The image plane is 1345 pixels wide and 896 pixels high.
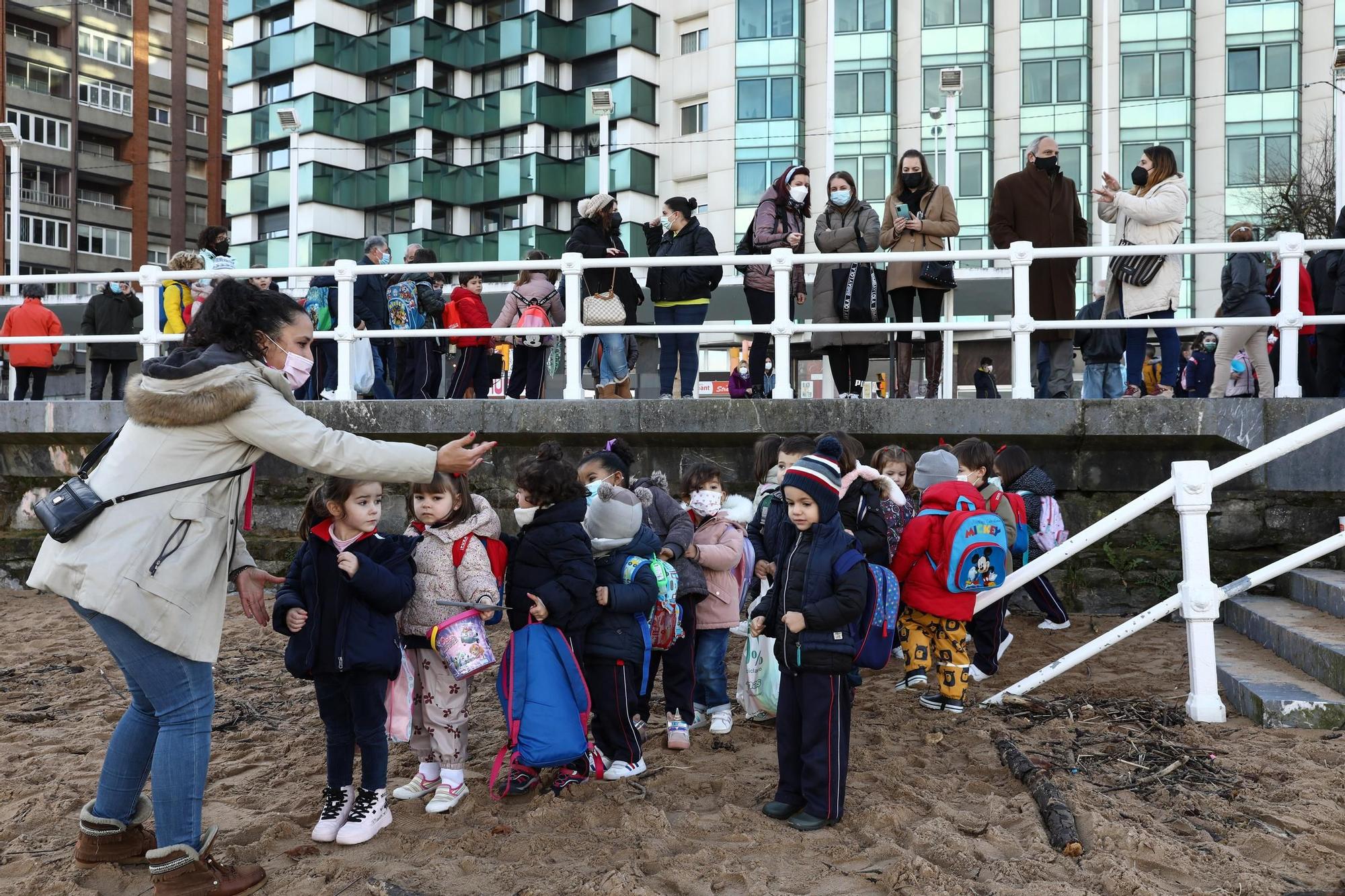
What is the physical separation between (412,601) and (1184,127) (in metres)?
30.8

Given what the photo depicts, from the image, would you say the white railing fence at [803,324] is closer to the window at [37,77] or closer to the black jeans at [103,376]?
the black jeans at [103,376]

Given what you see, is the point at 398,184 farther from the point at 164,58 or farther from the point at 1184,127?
the point at 1184,127

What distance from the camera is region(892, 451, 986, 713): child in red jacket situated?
17.4ft

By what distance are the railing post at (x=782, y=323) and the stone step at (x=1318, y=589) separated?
3.20 metres

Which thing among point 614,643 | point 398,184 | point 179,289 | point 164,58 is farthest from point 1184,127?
point 164,58

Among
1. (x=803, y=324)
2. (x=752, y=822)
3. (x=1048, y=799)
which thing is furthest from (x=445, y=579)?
(x=803, y=324)

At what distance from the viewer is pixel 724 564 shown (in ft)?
17.1

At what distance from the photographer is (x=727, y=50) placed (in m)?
33.5

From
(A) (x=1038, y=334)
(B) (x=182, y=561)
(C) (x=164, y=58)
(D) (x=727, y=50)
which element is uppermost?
(C) (x=164, y=58)

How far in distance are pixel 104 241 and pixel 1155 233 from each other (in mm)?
47025

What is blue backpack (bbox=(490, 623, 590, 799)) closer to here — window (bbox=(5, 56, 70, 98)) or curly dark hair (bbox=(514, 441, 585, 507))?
curly dark hair (bbox=(514, 441, 585, 507))

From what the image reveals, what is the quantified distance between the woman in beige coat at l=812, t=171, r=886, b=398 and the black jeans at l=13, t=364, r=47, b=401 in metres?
7.06

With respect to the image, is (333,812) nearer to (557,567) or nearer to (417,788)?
(417,788)

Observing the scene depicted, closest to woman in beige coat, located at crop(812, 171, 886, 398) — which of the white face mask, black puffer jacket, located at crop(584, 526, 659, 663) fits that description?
the white face mask
